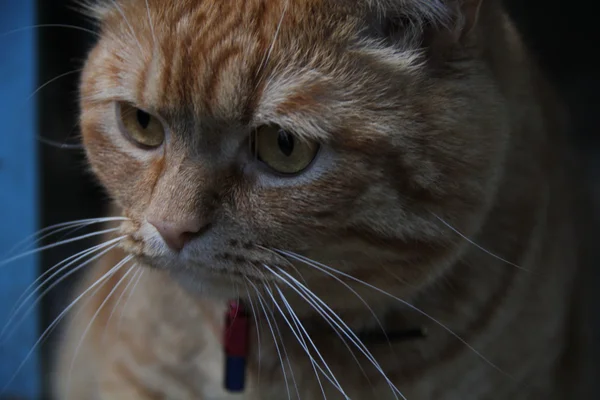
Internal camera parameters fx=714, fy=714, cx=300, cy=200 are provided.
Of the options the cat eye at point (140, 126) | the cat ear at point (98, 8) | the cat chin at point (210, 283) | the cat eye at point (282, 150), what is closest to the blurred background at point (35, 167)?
the cat ear at point (98, 8)

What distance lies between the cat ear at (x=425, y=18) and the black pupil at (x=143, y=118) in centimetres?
38

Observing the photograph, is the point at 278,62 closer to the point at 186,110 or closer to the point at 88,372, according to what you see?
the point at 186,110

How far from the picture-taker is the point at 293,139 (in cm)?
99

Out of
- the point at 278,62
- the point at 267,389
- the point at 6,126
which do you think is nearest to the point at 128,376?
the point at 267,389

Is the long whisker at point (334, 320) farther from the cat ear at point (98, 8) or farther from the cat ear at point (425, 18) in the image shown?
the cat ear at point (98, 8)

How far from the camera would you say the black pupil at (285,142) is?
0.99m

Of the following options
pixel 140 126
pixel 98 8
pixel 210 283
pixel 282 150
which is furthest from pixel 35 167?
pixel 282 150

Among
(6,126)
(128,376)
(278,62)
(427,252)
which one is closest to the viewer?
(278,62)

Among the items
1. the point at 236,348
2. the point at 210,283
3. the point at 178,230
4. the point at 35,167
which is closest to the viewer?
the point at 178,230

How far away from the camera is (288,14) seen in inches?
40.1

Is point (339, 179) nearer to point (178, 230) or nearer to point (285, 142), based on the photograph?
point (285, 142)

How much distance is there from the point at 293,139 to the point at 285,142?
1cm

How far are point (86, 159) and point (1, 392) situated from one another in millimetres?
824

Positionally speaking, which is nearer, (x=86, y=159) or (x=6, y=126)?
(x=86, y=159)
